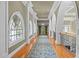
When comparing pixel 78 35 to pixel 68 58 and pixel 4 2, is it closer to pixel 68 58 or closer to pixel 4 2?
pixel 68 58

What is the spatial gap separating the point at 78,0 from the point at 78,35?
108cm

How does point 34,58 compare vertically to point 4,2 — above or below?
below

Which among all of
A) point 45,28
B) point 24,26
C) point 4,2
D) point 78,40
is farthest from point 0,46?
point 45,28

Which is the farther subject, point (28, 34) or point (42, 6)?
point (42, 6)

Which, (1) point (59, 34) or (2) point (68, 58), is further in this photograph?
(1) point (59, 34)

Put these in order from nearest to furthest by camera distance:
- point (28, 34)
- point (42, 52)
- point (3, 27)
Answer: point (3, 27), point (42, 52), point (28, 34)

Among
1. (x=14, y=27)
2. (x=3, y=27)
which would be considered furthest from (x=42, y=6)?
(x=3, y=27)

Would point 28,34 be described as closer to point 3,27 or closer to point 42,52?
point 42,52

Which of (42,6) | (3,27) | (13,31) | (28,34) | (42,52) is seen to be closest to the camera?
(3,27)

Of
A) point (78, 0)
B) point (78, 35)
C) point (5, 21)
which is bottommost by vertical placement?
point (78, 35)

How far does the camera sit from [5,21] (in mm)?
5422

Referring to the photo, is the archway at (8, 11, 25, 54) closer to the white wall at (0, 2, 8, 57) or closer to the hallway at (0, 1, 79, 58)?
the hallway at (0, 1, 79, 58)

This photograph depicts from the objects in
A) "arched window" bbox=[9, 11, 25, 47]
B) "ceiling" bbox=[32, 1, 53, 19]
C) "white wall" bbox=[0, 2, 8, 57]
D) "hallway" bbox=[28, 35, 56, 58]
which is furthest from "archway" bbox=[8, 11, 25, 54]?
"ceiling" bbox=[32, 1, 53, 19]

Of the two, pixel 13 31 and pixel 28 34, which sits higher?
pixel 13 31
